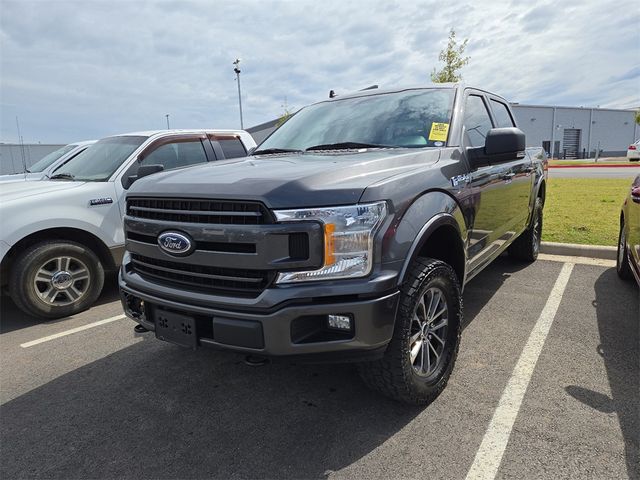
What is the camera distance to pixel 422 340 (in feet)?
8.70

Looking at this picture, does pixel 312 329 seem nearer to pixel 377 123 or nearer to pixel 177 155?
pixel 377 123

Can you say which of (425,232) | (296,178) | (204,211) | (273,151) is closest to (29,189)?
(273,151)

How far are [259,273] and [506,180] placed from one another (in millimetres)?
2789

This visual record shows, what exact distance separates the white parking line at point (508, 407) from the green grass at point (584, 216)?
292 centimetres

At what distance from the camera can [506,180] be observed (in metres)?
4.05

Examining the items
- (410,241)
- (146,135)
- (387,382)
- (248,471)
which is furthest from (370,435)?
(146,135)

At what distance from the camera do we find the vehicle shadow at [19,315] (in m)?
4.61

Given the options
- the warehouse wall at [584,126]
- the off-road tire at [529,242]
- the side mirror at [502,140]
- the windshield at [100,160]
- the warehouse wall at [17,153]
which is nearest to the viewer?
the side mirror at [502,140]

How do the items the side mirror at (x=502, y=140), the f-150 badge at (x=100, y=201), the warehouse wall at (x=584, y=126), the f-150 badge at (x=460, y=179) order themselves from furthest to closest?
1. the warehouse wall at (x=584, y=126)
2. the f-150 badge at (x=100, y=201)
3. the side mirror at (x=502, y=140)
4. the f-150 badge at (x=460, y=179)

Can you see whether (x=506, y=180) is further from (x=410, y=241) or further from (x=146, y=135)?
(x=146, y=135)

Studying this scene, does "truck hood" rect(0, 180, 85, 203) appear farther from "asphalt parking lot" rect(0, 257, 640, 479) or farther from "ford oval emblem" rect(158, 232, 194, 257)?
"ford oval emblem" rect(158, 232, 194, 257)

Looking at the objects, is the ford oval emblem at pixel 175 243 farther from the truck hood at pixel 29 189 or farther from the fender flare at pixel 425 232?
the truck hood at pixel 29 189

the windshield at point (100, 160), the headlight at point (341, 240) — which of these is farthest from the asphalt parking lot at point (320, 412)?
the windshield at point (100, 160)

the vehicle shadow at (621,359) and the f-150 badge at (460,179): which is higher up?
the f-150 badge at (460,179)
